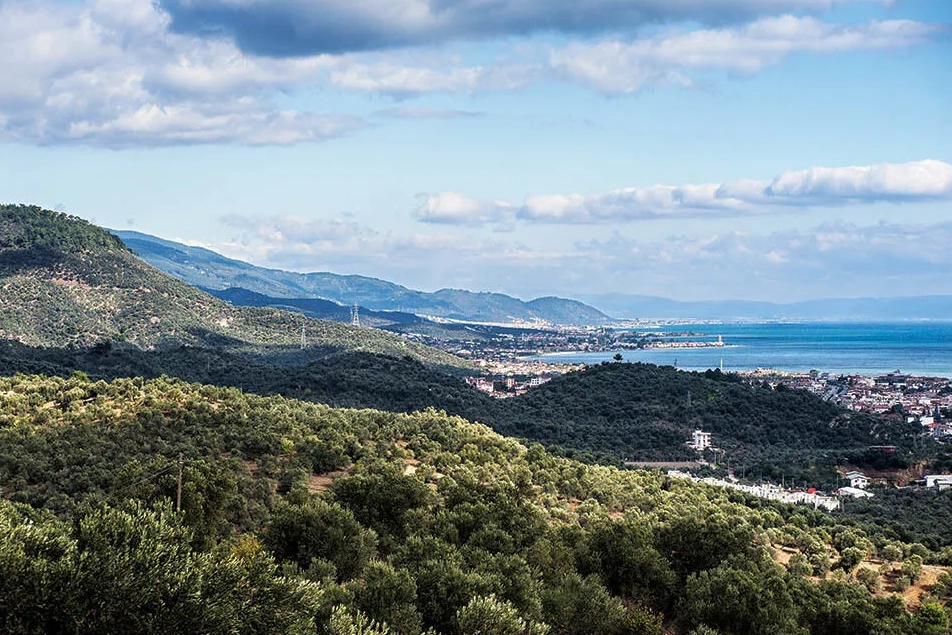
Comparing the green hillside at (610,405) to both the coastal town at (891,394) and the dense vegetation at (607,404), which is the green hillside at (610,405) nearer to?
the dense vegetation at (607,404)

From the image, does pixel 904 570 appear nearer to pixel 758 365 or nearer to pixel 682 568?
pixel 682 568

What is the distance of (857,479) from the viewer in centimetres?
5344

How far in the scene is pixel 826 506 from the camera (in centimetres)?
4384

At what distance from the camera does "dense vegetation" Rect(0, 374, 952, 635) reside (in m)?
13.7

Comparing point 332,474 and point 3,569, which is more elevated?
point 3,569

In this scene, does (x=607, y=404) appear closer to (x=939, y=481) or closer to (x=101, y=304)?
(x=939, y=481)

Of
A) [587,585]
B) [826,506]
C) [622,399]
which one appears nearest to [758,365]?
[622,399]

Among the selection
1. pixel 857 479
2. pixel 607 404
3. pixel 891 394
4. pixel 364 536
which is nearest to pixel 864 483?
pixel 857 479

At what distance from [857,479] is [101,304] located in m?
78.1

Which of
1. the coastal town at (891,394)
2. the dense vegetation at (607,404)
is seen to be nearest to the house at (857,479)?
the dense vegetation at (607,404)

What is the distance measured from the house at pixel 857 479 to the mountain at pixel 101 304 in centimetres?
6282

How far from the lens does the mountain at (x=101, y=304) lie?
287 ft

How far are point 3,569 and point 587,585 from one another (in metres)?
13.8

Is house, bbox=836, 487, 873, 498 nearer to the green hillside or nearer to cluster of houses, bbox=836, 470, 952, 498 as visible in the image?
cluster of houses, bbox=836, 470, 952, 498
